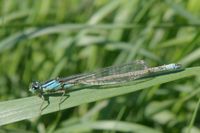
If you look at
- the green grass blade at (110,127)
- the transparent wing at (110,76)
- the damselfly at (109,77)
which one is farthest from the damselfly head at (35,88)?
the green grass blade at (110,127)

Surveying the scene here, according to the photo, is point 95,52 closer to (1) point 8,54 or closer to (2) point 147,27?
(2) point 147,27

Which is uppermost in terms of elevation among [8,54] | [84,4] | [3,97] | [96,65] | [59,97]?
[84,4]

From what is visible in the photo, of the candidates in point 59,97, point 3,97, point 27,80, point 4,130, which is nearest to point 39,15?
point 27,80

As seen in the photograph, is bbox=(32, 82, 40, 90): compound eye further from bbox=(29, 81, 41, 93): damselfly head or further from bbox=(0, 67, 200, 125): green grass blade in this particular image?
bbox=(0, 67, 200, 125): green grass blade

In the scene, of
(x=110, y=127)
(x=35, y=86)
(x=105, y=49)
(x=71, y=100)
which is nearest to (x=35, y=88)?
(x=35, y=86)

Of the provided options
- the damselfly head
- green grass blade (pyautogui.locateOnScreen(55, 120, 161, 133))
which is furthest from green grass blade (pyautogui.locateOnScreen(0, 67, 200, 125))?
green grass blade (pyautogui.locateOnScreen(55, 120, 161, 133))

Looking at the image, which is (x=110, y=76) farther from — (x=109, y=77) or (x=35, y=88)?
(x=35, y=88)
